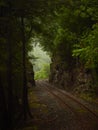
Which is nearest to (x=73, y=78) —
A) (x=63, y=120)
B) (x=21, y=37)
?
(x=21, y=37)

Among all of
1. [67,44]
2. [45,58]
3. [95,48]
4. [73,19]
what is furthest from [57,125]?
[45,58]

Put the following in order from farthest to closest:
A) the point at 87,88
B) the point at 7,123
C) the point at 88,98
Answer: the point at 87,88, the point at 88,98, the point at 7,123

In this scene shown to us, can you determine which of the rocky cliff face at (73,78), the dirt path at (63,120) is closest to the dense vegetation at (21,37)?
the rocky cliff face at (73,78)

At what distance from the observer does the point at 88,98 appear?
25.5 m

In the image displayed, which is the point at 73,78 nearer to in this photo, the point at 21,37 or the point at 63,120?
the point at 21,37

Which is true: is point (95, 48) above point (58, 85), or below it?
above

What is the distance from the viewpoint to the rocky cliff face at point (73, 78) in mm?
28344

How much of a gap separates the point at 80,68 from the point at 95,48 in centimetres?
1374

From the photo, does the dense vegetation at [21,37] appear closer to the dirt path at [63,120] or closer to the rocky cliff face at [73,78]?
the rocky cliff face at [73,78]

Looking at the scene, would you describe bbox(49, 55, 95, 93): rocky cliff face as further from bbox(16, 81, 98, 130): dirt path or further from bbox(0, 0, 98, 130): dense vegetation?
bbox(16, 81, 98, 130): dirt path

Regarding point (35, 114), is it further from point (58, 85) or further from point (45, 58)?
point (45, 58)

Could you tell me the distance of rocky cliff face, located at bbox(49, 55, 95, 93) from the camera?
28.3 meters

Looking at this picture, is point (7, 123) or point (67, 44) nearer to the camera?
point (7, 123)

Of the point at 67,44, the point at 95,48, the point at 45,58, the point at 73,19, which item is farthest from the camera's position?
the point at 45,58
